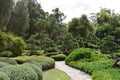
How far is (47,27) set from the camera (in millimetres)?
44406

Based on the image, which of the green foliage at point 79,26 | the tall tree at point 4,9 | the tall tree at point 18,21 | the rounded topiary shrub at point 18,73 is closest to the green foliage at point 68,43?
the green foliage at point 79,26

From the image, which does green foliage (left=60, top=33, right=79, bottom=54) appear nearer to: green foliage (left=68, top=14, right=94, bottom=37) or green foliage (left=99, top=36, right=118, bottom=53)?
green foliage (left=99, top=36, right=118, bottom=53)

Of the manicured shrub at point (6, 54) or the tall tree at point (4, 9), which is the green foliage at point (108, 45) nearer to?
the manicured shrub at point (6, 54)

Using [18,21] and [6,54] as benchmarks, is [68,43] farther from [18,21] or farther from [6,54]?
[18,21]

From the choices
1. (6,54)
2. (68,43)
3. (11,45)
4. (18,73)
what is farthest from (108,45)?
(18,73)

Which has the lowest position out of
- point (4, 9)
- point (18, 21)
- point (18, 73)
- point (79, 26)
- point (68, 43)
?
point (18, 73)

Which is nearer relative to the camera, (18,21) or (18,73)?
(18,73)

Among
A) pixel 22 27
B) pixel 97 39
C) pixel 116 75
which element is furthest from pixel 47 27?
pixel 116 75

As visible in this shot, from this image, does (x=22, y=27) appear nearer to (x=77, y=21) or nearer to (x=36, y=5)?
(x=77, y=21)

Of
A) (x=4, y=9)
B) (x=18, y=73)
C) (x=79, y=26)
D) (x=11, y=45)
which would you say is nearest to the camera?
(x=18, y=73)

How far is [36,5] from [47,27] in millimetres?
14034

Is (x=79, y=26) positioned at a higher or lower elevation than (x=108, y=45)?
higher

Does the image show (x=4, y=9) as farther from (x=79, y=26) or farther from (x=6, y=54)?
(x=79, y=26)

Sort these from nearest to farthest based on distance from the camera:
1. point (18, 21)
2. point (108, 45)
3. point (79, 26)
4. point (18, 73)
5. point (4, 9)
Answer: point (18, 73) < point (4, 9) < point (108, 45) < point (79, 26) < point (18, 21)
